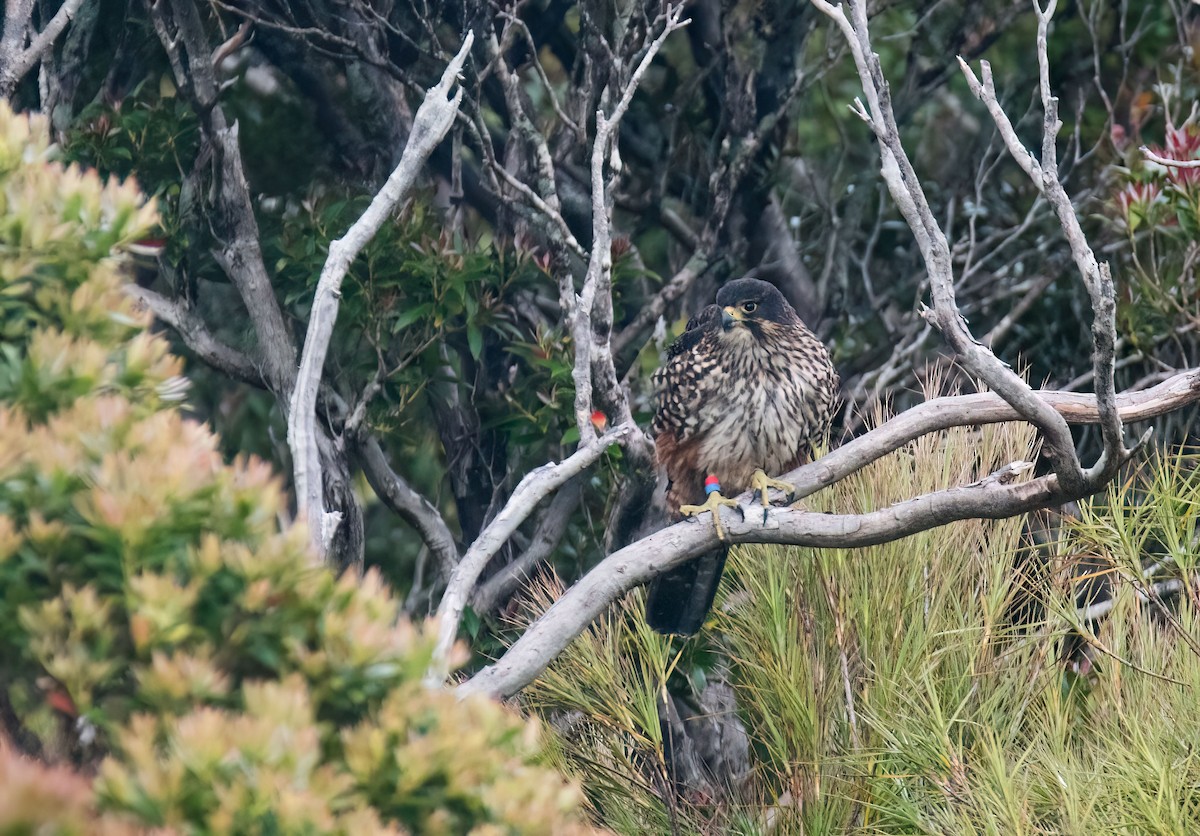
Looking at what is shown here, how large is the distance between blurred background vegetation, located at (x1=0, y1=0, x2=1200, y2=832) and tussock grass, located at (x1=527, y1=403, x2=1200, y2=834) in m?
0.01

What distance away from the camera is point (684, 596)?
3.39 m

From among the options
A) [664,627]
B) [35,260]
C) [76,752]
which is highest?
[35,260]

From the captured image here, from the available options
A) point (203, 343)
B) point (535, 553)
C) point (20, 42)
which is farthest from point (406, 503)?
point (20, 42)

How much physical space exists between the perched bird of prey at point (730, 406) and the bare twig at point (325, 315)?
135 cm

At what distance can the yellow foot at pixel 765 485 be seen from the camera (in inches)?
124

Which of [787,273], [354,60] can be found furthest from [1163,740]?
[354,60]

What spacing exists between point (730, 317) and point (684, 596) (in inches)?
32.3

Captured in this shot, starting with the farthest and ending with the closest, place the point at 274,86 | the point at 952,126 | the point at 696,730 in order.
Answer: the point at 952,126 → the point at 274,86 → the point at 696,730

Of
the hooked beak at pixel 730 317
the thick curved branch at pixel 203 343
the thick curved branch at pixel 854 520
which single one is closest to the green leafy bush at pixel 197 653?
the thick curved branch at pixel 854 520

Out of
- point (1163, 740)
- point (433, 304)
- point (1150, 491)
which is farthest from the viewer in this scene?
point (433, 304)

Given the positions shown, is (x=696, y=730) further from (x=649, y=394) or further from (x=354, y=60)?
(x=354, y=60)

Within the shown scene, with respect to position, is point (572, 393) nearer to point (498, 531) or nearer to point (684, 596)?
point (684, 596)

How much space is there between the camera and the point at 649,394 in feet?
13.4

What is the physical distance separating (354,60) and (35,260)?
8.72 feet
